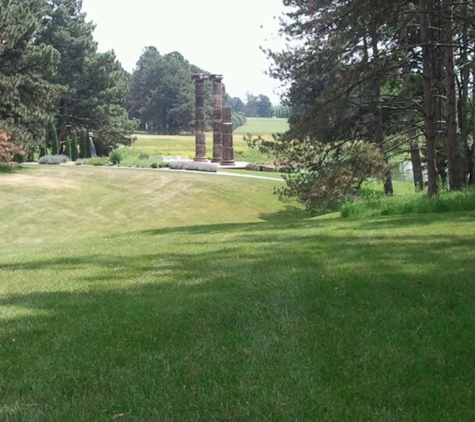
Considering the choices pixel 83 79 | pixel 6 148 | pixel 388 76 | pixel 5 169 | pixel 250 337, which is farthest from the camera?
pixel 83 79

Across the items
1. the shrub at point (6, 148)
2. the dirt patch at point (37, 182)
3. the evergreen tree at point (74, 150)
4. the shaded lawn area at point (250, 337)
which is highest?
the evergreen tree at point (74, 150)

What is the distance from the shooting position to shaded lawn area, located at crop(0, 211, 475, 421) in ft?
9.23

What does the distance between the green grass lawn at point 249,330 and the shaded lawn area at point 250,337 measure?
0.5 inches

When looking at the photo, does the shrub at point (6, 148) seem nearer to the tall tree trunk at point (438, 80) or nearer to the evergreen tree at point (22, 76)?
the evergreen tree at point (22, 76)

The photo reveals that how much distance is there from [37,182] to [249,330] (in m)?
25.4

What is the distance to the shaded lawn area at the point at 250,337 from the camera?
2812 mm

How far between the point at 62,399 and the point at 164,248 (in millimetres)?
4805

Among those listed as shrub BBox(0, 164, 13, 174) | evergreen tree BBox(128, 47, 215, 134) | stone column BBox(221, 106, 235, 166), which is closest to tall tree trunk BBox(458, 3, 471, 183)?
shrub BBox(0, 164, 13, 174)

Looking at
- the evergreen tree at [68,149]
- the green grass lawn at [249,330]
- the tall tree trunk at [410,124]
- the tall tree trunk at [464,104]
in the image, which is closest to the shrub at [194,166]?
the evergreen tree at [68,149]

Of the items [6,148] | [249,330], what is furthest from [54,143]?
[249,330]

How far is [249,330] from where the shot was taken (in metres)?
3.83

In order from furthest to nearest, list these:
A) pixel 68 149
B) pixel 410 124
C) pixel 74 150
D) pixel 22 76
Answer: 1. pixel 74 150
2. pixel 68 149
3. pixel 22 76
4. pixel 410 124

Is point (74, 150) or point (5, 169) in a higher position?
point (74, 150)

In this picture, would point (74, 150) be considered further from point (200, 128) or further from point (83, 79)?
point (200, 128)
